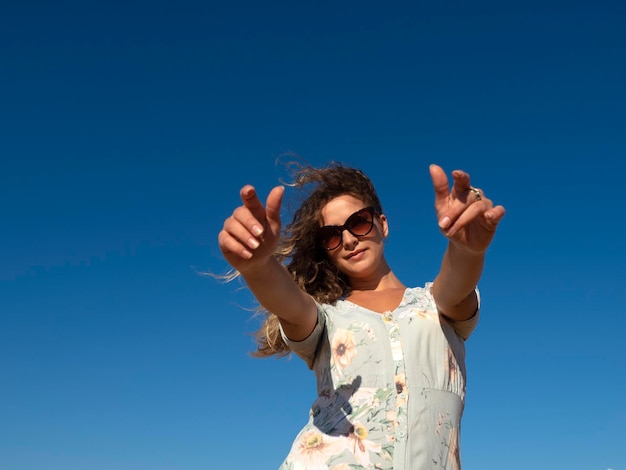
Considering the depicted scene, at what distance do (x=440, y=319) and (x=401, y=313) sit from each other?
31 cm

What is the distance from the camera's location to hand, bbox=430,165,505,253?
14.5 feet

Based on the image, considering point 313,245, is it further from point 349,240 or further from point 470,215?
point 470,215

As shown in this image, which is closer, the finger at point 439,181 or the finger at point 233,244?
the finger at point 439,181

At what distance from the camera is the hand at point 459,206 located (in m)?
4.43

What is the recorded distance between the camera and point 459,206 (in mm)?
4449

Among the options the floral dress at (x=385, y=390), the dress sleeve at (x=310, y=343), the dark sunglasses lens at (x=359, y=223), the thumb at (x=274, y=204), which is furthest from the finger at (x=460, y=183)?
the dark sunglasses lens at (x=359, y=223)

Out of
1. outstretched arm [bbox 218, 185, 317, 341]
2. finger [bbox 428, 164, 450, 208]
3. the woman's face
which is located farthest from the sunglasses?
finger [bbox 428, 164, 450, 208]

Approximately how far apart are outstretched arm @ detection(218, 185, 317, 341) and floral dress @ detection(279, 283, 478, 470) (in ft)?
1.61

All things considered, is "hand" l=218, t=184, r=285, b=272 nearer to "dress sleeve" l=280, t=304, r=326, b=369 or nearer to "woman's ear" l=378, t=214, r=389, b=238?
"dress sleeve" l=280, t=304, r=326, b=369

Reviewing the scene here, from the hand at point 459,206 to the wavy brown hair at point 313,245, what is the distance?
2.05 metres

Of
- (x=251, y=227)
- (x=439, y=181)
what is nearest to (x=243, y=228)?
(x=251, y=227)

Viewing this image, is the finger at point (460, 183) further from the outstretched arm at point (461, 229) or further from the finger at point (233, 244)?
the finger at point (233, 244)

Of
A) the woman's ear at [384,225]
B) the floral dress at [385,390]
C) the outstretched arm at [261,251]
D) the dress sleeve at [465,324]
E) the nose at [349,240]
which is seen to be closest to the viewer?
the outstretched arm at [261,251]

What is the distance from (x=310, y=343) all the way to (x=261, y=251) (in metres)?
1.31
